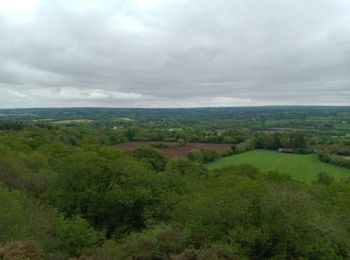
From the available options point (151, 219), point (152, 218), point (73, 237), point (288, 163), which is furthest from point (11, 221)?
point (288, 163)

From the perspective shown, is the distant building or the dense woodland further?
the distant building

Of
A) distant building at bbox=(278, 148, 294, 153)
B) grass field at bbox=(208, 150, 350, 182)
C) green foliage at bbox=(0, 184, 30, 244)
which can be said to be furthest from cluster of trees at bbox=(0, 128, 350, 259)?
distant building at bbox=(278, 148, 294, 153)

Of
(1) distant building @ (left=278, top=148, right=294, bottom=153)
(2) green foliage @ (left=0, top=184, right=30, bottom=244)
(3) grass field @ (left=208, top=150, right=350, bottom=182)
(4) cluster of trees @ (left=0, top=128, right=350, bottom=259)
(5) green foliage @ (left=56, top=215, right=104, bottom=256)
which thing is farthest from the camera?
(1) distant building @ (left=278, top=148, right=294, bottom=153)

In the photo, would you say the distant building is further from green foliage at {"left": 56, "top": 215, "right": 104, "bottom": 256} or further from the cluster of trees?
green foliage at {"left": 56, "top": 215, "right": 104, "bottom": 256}

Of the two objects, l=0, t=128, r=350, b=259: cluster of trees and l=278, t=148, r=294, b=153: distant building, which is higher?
l=0, t=128, r=350, b=259: cluster of trees

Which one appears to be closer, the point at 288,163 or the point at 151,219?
the point at 151,219

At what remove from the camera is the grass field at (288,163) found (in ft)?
246

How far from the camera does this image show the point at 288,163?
282 ft

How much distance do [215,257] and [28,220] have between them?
41.5 ft

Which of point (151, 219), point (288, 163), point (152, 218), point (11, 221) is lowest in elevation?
point (288, 163)

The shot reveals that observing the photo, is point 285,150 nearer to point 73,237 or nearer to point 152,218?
point 152,218

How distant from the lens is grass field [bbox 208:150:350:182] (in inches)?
2958

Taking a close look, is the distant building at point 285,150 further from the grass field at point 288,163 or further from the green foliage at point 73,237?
the green foliage at point 73,237

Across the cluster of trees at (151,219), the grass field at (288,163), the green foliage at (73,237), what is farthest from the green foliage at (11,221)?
the grass field at (288,163)
